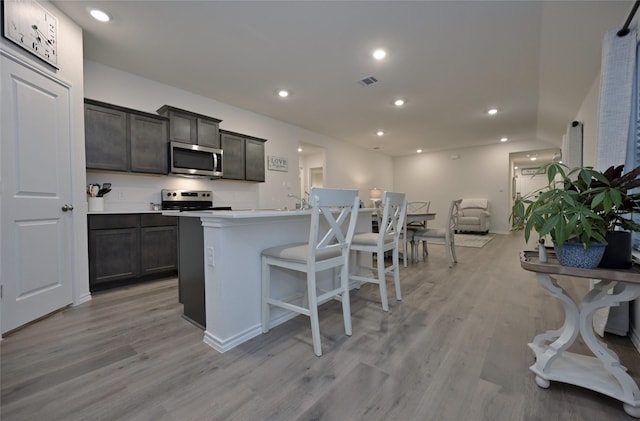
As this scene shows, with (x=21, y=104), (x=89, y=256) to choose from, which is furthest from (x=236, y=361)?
(x=21, y=104)

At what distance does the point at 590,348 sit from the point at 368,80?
3308mm

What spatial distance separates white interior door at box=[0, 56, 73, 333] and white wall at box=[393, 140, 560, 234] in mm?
8314

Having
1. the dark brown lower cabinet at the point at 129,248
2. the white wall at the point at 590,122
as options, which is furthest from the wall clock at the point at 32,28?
the white wall at the point at 590,122

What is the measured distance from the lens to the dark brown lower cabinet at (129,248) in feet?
8.78

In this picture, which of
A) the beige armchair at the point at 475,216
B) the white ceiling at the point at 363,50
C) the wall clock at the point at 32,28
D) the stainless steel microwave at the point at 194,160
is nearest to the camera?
the wall clock at the point at 32,28

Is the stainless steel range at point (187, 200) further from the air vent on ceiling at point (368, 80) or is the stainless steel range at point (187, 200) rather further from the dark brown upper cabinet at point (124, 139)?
the air vent on ceiling at point (368, 80)

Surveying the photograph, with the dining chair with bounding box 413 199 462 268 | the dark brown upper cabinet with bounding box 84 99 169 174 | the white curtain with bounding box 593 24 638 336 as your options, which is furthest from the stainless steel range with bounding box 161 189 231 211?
the white curtain with bounding box 593 24 638 336

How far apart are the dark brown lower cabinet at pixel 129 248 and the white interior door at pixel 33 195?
0.33 metres

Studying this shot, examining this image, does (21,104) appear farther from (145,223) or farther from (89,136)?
(145,223)

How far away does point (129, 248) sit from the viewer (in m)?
2.88

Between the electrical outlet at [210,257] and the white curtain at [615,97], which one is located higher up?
the white curtain at [615,97]

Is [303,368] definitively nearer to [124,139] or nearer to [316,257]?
[316,257]

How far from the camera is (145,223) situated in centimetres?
301

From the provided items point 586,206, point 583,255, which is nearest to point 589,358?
point 583,255
